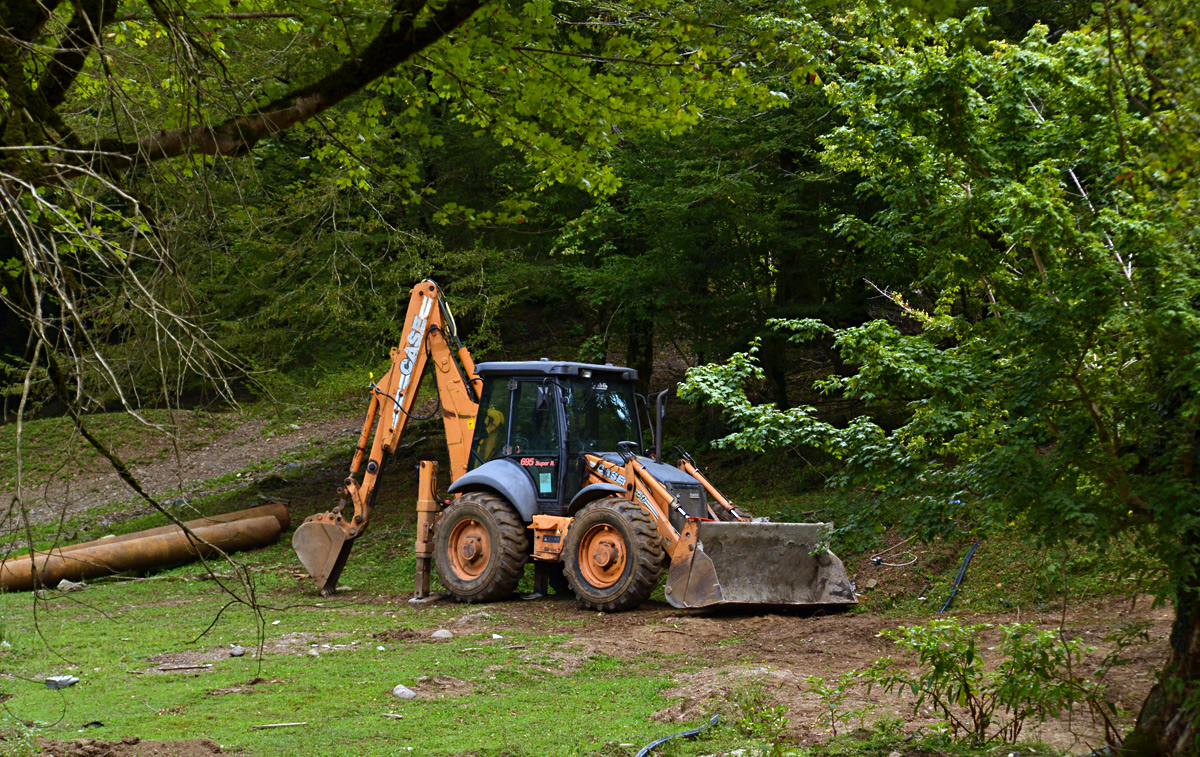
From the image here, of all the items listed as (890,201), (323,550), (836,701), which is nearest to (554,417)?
(323,550)

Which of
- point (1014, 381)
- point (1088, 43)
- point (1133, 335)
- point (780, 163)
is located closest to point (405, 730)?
point (1014, 381)

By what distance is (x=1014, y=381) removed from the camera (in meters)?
4.49

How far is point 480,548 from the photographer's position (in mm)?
11195

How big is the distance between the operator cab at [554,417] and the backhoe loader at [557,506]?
0.05ft

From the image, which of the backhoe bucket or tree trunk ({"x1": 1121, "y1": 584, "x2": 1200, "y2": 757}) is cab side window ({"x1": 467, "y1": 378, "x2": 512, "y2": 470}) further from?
tree trunk ({"x1": 1121, "y1": 584, "x2": 1200, "y2": 757})

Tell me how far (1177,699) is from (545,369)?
24.9ft

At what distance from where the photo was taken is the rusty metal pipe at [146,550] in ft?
40.7

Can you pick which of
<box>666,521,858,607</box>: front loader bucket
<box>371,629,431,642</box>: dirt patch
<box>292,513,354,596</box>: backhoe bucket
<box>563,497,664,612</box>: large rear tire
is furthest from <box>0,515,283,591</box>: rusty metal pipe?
<box>666,521,858,607</box>: front loader bucket

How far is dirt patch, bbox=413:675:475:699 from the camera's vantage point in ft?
22.1

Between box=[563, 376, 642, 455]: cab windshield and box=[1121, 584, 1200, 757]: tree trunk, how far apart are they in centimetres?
727

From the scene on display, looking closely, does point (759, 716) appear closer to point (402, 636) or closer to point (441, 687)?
point (441, 687)

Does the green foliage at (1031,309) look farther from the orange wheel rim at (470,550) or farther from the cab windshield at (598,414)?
the orange wheel rim at (470,550)

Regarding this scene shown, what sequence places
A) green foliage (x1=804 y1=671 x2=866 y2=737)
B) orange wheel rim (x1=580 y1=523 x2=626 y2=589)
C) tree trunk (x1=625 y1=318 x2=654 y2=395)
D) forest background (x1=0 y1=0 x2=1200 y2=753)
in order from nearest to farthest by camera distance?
1. forest background (x1=0 y1=0 x2=1200 y2=753)
2. green foliage (x1=804 y1=671 x2=866 y2=737)
3. orange wheel rim (x1=580 y1=523 x2=626 y2=589)
4. tree trunk (x1=625 y1=318 x2=654 y2=395)

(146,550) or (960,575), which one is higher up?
(960,575)
